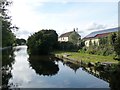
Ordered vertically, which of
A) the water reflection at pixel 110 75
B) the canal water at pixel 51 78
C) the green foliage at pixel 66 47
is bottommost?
the canal water at pixel 51 78

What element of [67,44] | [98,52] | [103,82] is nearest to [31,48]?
[67,44]

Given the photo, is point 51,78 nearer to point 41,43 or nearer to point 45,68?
point 45,68

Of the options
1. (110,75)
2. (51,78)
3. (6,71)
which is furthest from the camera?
(6,71)

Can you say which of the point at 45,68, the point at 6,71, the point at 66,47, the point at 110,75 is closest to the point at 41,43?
the point at 66,47

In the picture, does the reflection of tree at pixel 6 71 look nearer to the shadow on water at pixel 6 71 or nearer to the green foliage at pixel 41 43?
the shadow on water at pixel 6 71

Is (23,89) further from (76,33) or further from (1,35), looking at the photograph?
(76,33)

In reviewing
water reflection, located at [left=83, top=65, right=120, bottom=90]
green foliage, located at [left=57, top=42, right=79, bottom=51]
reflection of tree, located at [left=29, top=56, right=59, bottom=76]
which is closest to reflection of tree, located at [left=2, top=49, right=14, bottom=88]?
reflection of tree, located at [left=29, top=56, right=59, bottom=76]

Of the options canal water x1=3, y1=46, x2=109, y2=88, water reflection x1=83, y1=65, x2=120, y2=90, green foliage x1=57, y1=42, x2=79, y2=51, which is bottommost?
canal water x1=3, y1=46, x2=109, y2=88

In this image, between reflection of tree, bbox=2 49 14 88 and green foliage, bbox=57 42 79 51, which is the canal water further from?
green foliage, bbox=57 42 79 51

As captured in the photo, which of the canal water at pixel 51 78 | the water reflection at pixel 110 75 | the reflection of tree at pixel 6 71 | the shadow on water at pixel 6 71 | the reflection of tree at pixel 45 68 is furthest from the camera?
the reflection of tree at pixel 45 68

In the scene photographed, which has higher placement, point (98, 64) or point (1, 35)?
point (1, 35)

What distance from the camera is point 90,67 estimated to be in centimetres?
3372

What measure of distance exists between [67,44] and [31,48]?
547 inches

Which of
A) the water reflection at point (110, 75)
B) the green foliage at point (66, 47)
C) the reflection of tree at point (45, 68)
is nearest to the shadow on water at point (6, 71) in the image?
the reflection of tree at point (45, 68)
